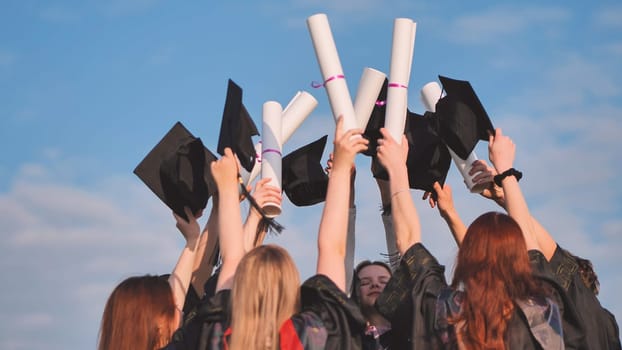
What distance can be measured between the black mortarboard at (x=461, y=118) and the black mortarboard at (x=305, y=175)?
1.08 meters

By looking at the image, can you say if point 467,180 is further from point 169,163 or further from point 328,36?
point 169,163

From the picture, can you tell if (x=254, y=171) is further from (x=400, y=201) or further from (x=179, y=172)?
(x=400, y=201)

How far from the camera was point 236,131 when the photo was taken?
21.9ft

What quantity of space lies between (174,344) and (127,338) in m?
0.29

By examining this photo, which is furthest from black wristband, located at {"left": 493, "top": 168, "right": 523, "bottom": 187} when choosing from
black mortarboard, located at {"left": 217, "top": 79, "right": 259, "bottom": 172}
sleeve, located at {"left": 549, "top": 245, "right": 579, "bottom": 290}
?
black mortarboard, located at {"left": 217, "top": 79, "right": 259, "bottom": 172}

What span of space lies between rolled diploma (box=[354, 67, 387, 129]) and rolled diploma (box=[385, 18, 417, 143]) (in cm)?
28

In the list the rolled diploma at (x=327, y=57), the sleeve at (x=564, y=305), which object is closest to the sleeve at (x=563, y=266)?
the sleeve at (x=564, y=305)

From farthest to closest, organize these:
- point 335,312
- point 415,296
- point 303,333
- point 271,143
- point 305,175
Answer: point 305,175
point 271,143
point 415,296
point 335,312
point 303,333

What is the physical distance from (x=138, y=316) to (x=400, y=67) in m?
2.48

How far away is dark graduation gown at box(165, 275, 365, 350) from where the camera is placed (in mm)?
5020

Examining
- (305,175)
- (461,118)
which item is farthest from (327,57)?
(305,175)

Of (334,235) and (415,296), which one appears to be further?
(334,235)

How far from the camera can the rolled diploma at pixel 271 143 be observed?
→ 676 cm

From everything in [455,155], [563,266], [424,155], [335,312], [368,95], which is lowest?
[335,312]
